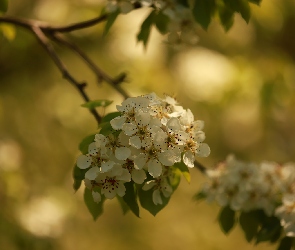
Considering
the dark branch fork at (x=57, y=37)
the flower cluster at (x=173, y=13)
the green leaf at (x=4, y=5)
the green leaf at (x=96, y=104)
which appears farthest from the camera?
the dark branch fork at (x=57, y=37)

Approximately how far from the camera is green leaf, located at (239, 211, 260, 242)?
1823 mm

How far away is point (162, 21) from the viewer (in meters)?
1.92

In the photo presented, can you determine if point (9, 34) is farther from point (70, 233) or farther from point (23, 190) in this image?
point (70, 233)

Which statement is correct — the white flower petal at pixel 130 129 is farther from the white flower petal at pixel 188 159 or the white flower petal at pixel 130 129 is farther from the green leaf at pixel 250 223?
the green leaf at pixel 250 223

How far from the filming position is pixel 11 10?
395cm

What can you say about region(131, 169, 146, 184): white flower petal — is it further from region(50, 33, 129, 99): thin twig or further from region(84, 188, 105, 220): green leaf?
region(50, 33, 129, 99): thin twig

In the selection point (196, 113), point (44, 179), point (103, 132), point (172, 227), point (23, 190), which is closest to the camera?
point (103, 132)

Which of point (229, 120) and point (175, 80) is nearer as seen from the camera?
point (175, 80)

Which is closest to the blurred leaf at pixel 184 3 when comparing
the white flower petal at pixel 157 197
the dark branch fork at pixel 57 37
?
the dark branch fork at pixel 57 37

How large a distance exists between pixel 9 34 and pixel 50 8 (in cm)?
168

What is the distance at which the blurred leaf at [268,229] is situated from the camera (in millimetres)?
1725

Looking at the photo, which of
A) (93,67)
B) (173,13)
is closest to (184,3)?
(173,13)

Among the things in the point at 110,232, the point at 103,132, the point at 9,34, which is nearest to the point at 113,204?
the point at 110,232

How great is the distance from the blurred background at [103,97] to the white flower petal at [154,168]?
5.09 ft
